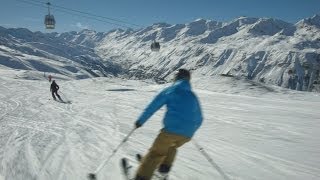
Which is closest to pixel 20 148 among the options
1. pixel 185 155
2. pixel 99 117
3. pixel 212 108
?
pixel 185 155

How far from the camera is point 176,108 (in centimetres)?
597

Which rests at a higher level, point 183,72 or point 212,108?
point 183,72

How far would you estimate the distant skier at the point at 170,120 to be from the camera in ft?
19.6

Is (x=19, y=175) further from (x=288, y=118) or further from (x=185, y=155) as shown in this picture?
(x=288, y=118)

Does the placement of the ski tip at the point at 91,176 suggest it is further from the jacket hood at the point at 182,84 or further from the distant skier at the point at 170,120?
the jacket hood at the point at 182,84

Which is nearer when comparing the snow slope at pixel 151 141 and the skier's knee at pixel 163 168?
the skier's knee at pixel 163 168

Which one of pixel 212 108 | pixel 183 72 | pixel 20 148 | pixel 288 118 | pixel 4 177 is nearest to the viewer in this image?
pixel 183 72

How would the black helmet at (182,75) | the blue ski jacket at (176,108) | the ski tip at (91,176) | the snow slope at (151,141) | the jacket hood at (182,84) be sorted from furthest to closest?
1. the snow slope at (151,141)
2. the ski tip at (91,176)
3. the black helmet at (182,75)
4. the jacket hood at (182,84)
5. the blue ski jacket at (176,108)

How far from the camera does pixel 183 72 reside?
638cm

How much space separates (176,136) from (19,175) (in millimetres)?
3160

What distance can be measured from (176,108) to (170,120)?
194 mm

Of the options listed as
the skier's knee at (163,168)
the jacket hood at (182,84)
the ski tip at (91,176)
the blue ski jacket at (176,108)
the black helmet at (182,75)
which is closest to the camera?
the blue ski jacket at (176,108)

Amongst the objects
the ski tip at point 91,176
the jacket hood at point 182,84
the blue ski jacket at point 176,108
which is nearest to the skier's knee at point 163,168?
the blue ski jacket at point 176,108

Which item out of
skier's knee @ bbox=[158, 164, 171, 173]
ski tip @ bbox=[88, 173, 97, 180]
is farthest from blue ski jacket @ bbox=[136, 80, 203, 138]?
ski tip @ bbox=[88, 173, 97, 180]
